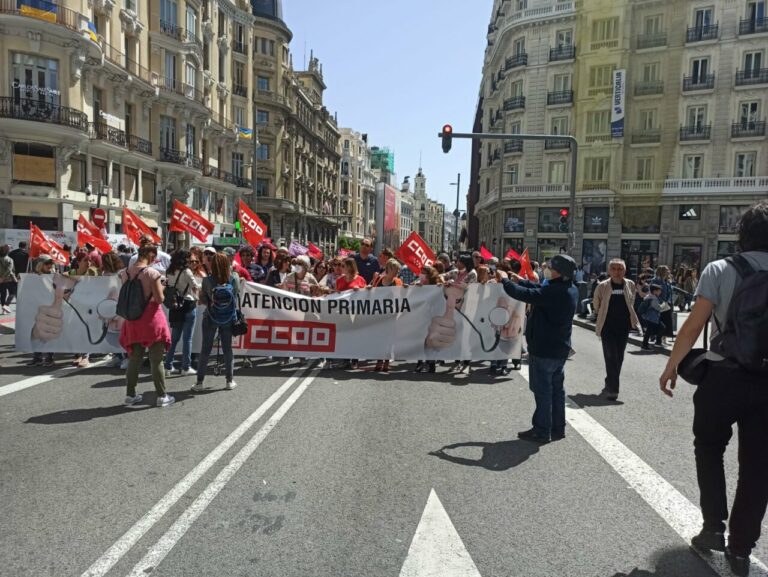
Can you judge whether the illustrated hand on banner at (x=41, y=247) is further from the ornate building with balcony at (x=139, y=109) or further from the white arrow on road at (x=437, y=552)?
the ornate building with balcony at (x=139, y=109)

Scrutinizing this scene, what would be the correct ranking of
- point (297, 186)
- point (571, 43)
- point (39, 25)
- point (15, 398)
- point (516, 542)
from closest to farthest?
point (516, 542) → point (15, 398) → point (39, 25) → point (571, 43) → point (297, 186)

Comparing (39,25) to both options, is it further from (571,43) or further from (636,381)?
(571,43)

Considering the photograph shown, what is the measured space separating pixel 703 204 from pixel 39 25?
38525 mm

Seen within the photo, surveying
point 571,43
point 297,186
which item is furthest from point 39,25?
point 297,186

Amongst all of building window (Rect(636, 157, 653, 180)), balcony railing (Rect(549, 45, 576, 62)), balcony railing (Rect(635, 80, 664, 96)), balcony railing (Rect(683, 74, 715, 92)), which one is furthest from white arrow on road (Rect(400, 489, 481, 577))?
balcony railing (Rect(549, 45, 576, 62))

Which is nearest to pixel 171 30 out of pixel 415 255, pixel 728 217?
pixel 415 255

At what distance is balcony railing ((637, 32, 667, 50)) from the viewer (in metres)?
38.1

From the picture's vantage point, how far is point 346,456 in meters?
5.11

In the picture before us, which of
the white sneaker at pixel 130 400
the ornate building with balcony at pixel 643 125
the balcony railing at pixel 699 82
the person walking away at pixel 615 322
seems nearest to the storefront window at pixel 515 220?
the ornate building with balcony at pixel 643 125

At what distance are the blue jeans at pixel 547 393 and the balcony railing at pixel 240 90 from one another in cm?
5079

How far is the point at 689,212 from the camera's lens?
37.8m

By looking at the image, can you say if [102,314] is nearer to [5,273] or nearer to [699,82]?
[5,273]

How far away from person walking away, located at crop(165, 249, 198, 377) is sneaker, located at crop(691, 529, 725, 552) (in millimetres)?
7089

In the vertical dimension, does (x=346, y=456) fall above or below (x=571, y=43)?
below
